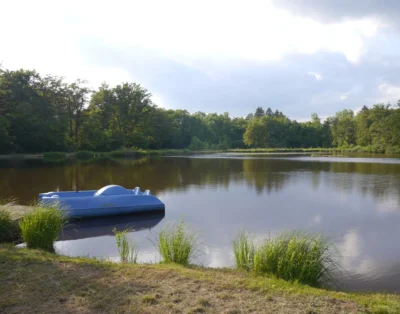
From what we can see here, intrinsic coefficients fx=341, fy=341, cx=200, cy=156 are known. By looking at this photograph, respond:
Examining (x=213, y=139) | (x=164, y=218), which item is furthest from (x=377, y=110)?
(x=164, y=218)

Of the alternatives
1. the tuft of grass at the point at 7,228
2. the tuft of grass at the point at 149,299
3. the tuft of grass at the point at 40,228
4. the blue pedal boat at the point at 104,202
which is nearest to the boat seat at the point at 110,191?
the blue pedal boat at the point at 104,202

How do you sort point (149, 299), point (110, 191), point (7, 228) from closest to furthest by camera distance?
point (149, 299) < point (7, 228) < point (110, 191)

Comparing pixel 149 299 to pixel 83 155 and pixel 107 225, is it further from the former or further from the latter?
pixel 83 155

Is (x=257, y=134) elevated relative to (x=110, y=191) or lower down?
elevated

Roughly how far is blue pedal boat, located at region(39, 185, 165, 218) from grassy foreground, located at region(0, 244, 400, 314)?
511 centimetres

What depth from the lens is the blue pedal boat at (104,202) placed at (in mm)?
10008

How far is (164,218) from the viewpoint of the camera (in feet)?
34.7

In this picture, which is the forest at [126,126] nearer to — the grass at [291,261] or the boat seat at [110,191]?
the boat seat at [110,191]

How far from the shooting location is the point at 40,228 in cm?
629

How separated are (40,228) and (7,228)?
1158 millimetres

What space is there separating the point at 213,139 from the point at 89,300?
3235 inches

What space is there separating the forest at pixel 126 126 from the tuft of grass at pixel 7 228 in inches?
1291

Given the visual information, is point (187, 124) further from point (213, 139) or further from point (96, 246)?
point (96, 246)

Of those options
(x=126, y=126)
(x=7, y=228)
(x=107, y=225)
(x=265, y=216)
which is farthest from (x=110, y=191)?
(x=126, y=126)
